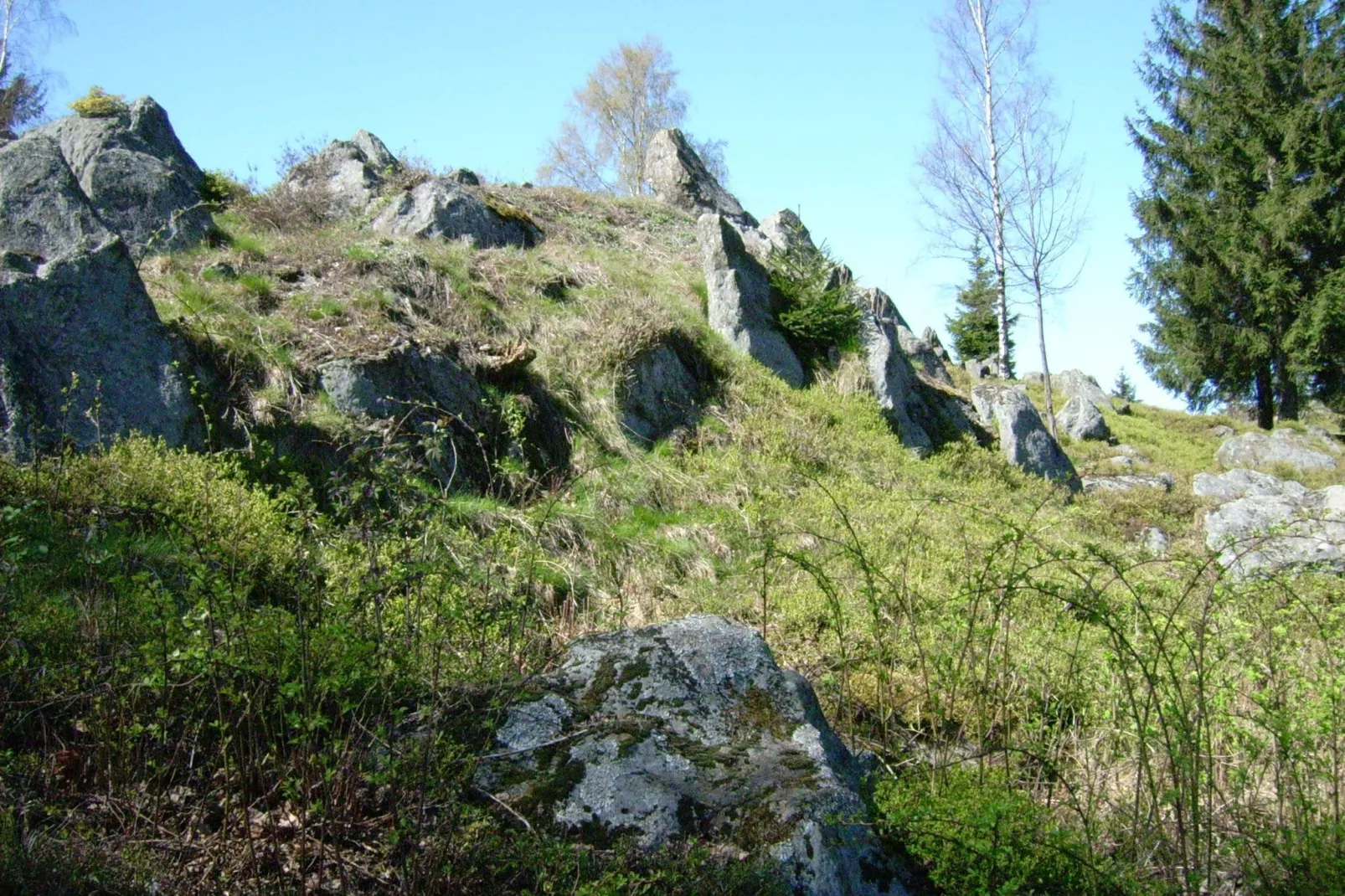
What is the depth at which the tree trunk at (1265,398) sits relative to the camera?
84.8 ft

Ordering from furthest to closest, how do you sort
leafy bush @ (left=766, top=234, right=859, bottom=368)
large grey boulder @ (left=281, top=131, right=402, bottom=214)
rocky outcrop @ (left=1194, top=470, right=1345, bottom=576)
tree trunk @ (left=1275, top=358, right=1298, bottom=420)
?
1. tree trunk @ (left=1275, top=358, right=1298, bottom=420)
2. large grey boulder @ (left=281, top=131, right=402, bottom=214)
3. leafy bush @ (left=766, top=234, right=859, bottom=368)
4. rocky outcrop @ (left=1194, top=470, right=1345, bottom=576)

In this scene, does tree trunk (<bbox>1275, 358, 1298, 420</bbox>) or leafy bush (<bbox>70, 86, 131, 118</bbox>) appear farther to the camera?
tree trunk (<bbox>1275, 358, 1298, 420</bbox>)

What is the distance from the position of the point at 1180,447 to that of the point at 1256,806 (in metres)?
20.1

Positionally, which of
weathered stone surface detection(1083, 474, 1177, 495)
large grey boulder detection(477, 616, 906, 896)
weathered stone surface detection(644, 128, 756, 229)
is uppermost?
weathered stone surface detection(644, 128, 756, 229)

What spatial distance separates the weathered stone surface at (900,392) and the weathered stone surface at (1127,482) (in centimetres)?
258

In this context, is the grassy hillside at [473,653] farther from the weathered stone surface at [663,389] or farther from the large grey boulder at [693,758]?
the weathered stone surface at [663,389]

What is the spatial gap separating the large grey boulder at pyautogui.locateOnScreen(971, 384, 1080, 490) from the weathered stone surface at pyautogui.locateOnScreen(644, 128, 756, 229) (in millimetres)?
8743

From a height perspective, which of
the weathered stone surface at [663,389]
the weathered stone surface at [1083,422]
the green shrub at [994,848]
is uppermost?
the weathered stone surface at [1083,422]

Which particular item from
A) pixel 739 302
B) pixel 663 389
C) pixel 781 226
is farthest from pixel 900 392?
pixel 781 226

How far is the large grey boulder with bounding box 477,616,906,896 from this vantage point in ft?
9.56

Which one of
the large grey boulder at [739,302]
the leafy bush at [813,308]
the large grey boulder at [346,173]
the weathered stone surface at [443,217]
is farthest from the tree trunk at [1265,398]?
the large grey boulder at [346,173]

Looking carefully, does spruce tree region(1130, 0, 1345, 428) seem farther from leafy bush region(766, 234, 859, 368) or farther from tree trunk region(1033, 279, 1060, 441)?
leafy bush region(766, 234, 859, 368)

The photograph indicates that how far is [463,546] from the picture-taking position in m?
5.95

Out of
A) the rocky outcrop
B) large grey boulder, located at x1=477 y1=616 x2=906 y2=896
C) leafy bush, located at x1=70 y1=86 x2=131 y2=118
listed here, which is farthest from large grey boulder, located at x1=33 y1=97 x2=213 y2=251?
the rocky outcrop
